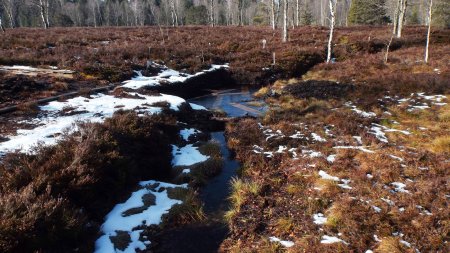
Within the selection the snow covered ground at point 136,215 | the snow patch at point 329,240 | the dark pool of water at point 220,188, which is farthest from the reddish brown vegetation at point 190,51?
the snow patch at point 329,240

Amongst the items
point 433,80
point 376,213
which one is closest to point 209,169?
point 376,213

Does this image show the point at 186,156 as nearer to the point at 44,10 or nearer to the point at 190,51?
the point at 190,51

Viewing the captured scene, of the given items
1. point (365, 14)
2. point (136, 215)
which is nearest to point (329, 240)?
point (136, 215)

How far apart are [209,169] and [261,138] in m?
3.01

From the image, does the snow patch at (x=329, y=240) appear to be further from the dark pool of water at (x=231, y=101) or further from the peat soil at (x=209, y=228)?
the dark pool of water at (x=231, y=101)

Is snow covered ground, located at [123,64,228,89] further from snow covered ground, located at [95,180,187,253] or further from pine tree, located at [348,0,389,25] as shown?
pine tree, located at [348,0,389,25]

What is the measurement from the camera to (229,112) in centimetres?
1750

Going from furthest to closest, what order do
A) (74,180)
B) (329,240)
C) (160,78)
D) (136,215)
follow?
1. (160,78)
2. (136,215)
3. (74,180)
4. (329,240)

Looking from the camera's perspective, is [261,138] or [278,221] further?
[261,138]

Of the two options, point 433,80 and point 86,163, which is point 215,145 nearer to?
point 86,163

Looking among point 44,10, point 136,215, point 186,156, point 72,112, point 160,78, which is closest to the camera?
point 136,215

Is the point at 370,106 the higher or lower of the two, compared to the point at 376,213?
higher

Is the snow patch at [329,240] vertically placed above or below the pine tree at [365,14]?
below

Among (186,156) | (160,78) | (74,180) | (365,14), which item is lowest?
(186,156)
